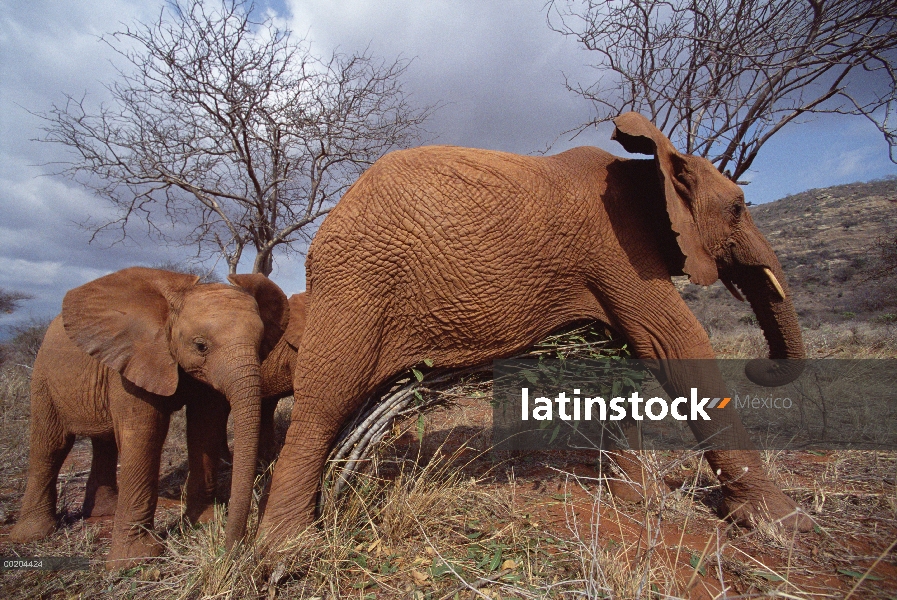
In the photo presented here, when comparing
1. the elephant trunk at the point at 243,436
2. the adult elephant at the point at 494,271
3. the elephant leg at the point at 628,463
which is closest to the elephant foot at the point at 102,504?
the elephant trunk at the point at 243,436

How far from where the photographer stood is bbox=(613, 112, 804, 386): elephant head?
2750mm

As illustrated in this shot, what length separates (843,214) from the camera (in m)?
28.4

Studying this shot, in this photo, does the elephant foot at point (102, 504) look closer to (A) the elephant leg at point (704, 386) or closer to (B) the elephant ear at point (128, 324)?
(B) the elephant ear at point (128, 324)

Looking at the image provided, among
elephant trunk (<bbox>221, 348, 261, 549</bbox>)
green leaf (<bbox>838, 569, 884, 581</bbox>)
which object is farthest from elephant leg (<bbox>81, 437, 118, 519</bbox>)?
green leaf (<bbox>838, 569, 884, 581</bbox>)

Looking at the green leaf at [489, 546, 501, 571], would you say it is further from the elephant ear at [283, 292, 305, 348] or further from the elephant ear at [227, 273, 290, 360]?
the elephant ear at [227, 273, 290, 360]

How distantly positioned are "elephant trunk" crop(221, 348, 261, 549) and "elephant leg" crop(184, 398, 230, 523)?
1.07m

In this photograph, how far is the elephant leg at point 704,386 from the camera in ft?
8.44

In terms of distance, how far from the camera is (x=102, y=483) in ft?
13.2

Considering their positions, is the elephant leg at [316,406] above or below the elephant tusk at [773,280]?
below

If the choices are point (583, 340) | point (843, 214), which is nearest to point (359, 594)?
point (583, 340)

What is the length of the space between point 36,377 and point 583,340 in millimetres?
4548

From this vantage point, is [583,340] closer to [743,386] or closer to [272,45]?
[743,386]

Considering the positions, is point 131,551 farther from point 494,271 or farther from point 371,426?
point 494,271

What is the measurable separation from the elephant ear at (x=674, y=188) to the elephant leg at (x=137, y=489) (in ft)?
12.2
